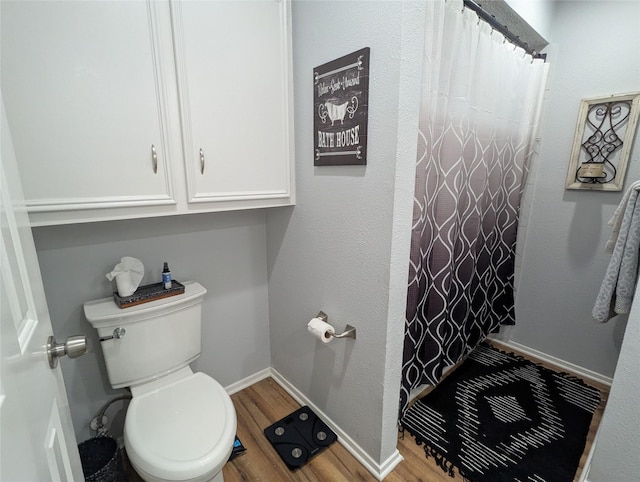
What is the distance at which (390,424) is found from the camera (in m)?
1.33

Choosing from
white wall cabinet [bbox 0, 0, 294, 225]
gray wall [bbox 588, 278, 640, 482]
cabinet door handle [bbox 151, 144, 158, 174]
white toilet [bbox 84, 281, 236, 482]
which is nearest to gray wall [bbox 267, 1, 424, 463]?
white wall cabinet [bbox 0, 0, 294, 225]

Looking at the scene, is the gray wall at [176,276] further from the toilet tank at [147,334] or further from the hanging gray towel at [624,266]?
the hanging gray towel at [624,266]

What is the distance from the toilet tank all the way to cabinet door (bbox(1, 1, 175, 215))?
0.46 meters

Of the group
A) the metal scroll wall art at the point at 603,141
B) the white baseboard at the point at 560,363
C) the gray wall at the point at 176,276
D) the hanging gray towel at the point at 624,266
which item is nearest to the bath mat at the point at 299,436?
the gray wall at the point at 176,276

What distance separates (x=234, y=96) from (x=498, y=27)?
1.40m

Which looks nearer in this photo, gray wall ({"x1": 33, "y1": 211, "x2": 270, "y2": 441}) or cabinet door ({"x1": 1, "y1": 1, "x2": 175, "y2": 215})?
cabinet door ({"x1": 1, "y1": 1, "x2": 175, "y2": 215})

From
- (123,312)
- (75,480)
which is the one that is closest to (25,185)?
(123,312)

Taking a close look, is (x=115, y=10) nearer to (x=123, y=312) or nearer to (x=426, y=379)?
(x=123, y=312)

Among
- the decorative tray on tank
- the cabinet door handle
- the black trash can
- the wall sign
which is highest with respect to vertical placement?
the wall sign

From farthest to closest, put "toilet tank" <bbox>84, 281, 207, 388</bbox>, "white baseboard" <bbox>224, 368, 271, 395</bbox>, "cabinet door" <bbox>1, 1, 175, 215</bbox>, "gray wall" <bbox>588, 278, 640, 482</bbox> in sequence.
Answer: "white baseboard" <bbox>224, 368, 271, 395</bbox>, "toilet tank" <bbox>84, 281, 207, 388</bbox>, "gray wall" <bbox>588, 278, 640, 482</bbox>, "cabinet door" <bbox>1, 1, 175, 215</bbox>

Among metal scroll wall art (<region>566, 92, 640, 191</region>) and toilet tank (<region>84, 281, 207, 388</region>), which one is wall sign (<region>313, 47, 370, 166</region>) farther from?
metal scroll wall art (<region>566, 92, 640, 191</region>)

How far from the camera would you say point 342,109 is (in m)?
1.18

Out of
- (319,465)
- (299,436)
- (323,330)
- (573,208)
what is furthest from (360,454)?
(573,208)

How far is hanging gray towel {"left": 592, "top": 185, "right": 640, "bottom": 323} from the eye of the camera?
1.28 meters
